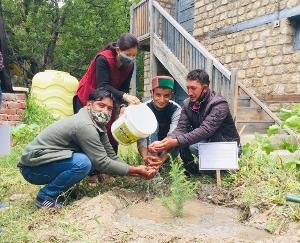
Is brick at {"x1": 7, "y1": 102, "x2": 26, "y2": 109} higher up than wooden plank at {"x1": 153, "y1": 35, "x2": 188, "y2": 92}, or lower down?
lower down

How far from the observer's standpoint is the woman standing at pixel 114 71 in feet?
12.8

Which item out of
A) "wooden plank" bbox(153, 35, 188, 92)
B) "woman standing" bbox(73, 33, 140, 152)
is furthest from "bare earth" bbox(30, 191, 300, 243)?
"wooden plank" bbox(153, 35, 188, 92)

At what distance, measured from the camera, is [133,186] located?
12.7 feet

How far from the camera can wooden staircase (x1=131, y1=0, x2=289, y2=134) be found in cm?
620

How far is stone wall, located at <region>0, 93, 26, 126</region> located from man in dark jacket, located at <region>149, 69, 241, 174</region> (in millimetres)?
4033

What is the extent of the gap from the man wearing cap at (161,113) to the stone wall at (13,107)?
3595mm

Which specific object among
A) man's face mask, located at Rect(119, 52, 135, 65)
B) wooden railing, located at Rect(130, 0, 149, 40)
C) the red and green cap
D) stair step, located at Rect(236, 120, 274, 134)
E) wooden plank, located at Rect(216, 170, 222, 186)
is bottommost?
wooden plank, located at Rect(216, 170, 222, 186)

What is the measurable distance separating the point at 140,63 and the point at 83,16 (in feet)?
18.1

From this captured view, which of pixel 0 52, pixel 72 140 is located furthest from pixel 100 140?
pixel 0 52

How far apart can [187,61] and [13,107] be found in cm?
311

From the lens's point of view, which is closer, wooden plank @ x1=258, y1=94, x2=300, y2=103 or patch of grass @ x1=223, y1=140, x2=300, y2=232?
patch of grass @ x1=223, y1=140, x2=300, y2=232

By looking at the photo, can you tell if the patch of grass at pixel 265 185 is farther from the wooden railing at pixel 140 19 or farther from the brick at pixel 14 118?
the wooden railing at pixel 140 19

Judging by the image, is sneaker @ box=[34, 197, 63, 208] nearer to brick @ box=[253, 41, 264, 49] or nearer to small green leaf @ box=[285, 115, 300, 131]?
small green leaf @ box=[285, 115, 300, 131]

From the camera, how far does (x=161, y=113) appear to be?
4.34 m
